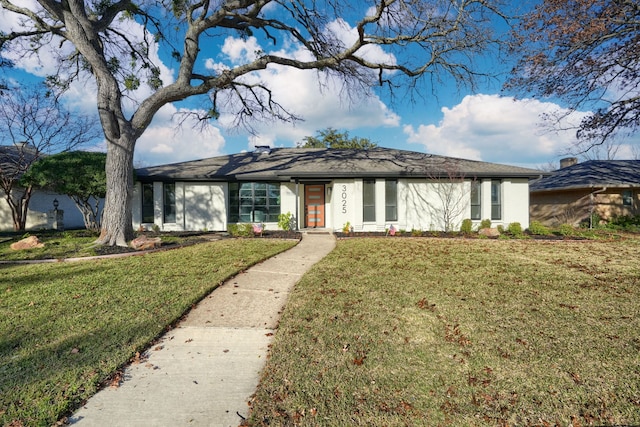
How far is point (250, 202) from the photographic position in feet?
46.4

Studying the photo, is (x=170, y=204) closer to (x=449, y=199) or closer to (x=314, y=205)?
(x=314, y=205)

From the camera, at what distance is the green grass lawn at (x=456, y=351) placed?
7.80 feet

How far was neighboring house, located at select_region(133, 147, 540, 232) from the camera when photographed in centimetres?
1355

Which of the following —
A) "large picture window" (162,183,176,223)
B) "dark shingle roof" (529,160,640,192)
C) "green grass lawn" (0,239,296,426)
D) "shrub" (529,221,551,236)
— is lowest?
"green grass lawn" (0,239,296,426)

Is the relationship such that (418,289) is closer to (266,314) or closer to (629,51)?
(266,314)

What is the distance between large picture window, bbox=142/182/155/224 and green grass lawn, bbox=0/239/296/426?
21.8 ft

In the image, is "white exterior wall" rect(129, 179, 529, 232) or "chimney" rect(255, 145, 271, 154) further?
"chimney" rect(255, 145, 271, 154)

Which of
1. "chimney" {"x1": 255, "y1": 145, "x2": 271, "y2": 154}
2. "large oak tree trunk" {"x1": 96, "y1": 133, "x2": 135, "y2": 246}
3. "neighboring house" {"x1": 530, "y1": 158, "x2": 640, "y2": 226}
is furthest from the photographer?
"chimney" {"x1": 255, "y1": 145, "x2": 271, "y2": 154}

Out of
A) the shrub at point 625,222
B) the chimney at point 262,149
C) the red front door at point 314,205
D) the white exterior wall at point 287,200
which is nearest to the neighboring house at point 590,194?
the shrub at point 625,222

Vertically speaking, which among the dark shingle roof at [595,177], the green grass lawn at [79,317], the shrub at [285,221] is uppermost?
the dark shingle roof at [595,177]

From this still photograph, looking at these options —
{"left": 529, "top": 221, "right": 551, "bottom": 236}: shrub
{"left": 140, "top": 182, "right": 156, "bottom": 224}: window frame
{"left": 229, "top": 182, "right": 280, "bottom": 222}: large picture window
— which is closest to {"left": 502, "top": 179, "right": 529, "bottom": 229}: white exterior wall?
{"left": 529, "top": 221, "right": 551, "bottom": 236}: shrub

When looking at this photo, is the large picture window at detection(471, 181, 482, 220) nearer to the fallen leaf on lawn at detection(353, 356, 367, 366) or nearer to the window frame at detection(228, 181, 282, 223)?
the window frame at detection(228, 181, 282, 223)

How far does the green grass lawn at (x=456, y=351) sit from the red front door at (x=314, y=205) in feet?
27.6

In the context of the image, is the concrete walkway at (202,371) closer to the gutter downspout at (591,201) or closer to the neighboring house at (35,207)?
the neighboring house at (35,207)
